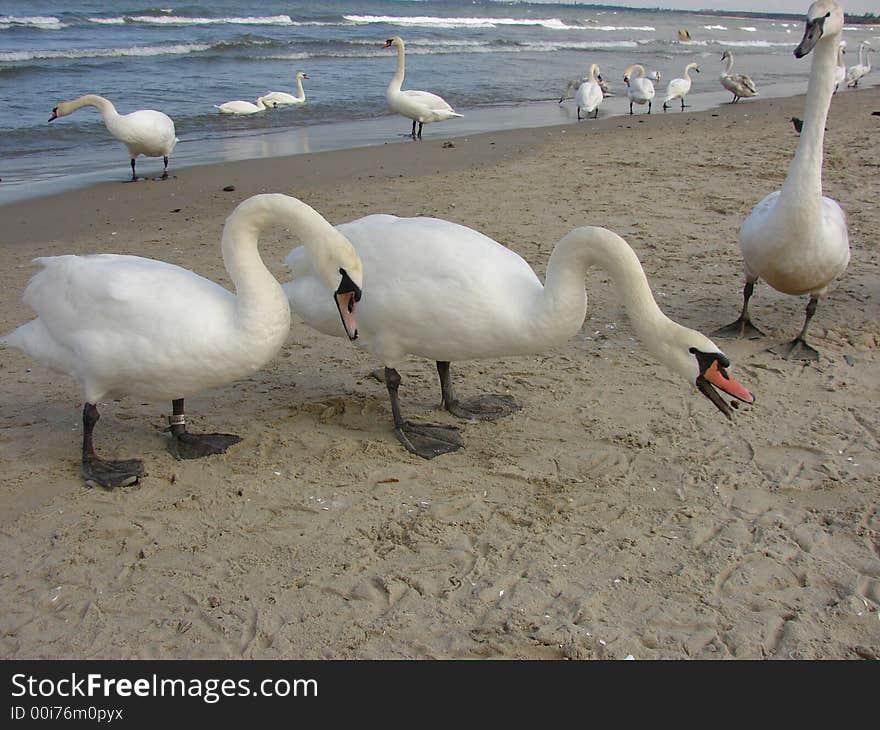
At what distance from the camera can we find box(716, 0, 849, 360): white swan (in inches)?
208

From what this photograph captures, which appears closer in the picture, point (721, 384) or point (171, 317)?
point (721, 384)

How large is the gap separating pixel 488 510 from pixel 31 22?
109ft

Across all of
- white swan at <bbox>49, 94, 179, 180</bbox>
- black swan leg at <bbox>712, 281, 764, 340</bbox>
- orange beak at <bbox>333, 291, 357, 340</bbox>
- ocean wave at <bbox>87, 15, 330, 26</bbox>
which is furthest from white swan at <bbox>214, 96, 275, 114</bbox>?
ocean wave at <bbox>87, 15, 330, 26</bbox>

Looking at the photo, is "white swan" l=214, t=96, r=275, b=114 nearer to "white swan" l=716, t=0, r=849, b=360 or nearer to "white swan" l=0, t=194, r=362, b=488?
"white swan" l=716, t=0, r=849, b=360

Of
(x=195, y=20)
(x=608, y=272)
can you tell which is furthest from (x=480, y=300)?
(x=195, y=20)

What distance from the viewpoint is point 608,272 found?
13.2 feet

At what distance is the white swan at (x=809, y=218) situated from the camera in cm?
528

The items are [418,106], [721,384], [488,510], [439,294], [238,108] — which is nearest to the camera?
[721,384]

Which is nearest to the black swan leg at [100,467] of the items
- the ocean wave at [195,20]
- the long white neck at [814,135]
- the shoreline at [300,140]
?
→ the long white neck at [814,135]

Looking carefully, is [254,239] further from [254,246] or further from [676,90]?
[676,90]

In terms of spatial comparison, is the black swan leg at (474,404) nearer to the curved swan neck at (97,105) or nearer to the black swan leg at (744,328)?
the black swan leg at (744,328)

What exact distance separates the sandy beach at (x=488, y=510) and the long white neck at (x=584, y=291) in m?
0.66

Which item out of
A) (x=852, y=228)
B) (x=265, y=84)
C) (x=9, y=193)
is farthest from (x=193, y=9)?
(x=852, y=228)

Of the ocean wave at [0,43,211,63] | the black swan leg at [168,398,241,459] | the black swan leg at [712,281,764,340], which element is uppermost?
the ocean wave at [0,43,211,63]
